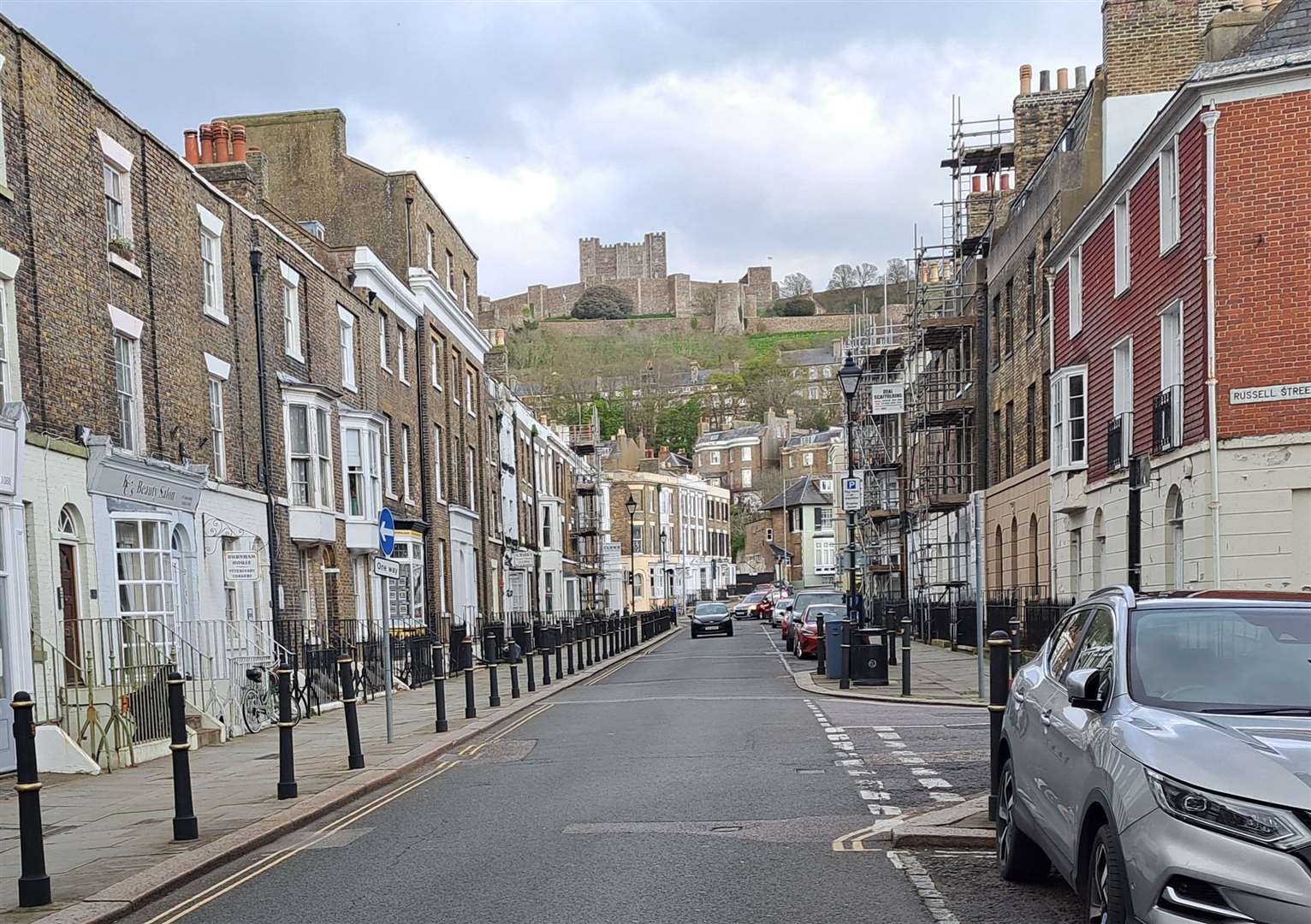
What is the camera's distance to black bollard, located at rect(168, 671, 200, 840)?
982 centimetres

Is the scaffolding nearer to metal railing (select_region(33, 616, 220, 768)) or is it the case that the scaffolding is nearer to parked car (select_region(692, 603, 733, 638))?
parked car (select_region(692, 603, 733, 638))

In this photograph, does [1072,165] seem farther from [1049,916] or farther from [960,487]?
[1049,916]

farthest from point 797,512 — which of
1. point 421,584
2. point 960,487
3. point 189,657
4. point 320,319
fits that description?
point 189,657

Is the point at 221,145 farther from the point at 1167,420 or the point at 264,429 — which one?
the point at 1167,420

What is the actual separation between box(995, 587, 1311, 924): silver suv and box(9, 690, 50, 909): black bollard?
552 cm

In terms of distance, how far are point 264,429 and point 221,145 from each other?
7.17 m

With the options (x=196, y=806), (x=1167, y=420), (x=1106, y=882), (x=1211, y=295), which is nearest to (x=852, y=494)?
(x=1167, y=420)

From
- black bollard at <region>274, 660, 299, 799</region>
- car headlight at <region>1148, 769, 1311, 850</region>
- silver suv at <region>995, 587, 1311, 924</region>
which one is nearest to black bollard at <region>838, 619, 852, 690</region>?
black bollard at <region>274, 660, 299, 799</region>

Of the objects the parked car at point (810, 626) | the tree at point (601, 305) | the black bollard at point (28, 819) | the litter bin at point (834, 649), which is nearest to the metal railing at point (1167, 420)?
the litter bin at point (834, 649)

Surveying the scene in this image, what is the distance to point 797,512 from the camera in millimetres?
115312

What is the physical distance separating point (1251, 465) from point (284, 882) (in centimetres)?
1550

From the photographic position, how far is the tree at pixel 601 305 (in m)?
183

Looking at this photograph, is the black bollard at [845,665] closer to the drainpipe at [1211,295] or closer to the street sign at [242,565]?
the drainpipe at [1211,295]

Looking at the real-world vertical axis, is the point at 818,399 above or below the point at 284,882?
above
